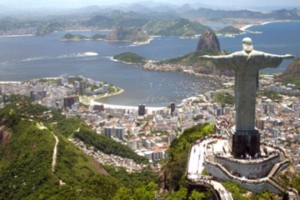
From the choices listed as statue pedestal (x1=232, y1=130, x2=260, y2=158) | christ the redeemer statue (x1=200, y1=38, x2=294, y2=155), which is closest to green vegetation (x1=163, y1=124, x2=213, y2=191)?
statue pedestal (x1=232, y1=130, x2=260, y2=158)

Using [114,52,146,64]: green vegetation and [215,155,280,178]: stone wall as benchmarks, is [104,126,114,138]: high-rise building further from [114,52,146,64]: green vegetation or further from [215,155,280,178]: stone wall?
[114,52,146,64]: green vegetation

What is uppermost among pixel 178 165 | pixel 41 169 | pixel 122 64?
pixel 178 165

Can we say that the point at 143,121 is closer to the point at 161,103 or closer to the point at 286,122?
the point at 161,103

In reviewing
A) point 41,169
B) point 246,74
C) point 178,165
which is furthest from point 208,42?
point 246,74

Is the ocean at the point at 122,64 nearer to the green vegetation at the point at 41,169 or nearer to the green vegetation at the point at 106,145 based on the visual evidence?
the green vegetation at the point at 106,145

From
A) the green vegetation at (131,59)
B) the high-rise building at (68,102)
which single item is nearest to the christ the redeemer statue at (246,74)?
the high-rise building at (68,102)

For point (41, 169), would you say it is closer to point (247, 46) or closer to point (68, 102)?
point (247, 46)
